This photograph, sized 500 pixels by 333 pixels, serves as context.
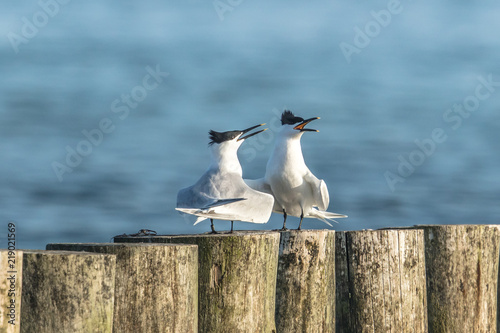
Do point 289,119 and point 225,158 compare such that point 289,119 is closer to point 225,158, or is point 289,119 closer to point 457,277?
point 225,158

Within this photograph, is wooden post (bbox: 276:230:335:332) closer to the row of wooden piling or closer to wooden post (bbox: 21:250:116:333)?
the row of wooden piling

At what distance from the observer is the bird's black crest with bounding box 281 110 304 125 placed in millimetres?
6945

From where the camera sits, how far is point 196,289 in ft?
13.7

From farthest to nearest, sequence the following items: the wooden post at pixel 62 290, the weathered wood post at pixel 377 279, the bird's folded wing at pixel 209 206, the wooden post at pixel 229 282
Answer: the weathered wood post at pixel 377 279
the bird's folded wing at pixel 209 206
the wooden post at pixel 229 282
the wooden post at pixel 62 290

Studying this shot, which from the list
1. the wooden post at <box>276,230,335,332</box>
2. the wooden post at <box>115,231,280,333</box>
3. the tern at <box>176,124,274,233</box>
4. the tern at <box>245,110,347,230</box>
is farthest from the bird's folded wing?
the tern at <box>245,110,347,230</box>

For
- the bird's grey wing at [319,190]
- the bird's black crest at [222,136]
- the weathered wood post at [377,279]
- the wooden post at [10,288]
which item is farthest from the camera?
the bird's grey wing at [319,190]

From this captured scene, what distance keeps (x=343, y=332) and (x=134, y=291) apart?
2.12 m

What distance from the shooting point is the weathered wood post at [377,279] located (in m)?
5.32

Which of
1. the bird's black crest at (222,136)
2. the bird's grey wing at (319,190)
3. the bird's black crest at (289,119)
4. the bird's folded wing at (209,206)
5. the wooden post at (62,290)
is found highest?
the bird's black crest at (289,119)

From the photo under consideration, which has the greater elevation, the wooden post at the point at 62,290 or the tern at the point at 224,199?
the tern at the point at 224,199

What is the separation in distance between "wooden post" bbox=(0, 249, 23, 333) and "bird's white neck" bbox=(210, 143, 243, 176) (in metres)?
2.44

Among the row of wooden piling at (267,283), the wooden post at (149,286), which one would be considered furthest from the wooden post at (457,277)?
the wooden post at (149,286)

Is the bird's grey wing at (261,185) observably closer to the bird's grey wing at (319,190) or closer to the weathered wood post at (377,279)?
the bird's grey wing at (319,190)

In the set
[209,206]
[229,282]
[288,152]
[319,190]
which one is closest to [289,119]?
[288,152]
